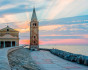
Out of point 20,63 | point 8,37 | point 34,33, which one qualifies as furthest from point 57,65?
point 34,33

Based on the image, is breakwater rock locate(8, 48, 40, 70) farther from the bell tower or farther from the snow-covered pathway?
the bell tower

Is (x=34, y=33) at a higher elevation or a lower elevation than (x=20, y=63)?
higher

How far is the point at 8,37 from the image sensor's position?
50.9m

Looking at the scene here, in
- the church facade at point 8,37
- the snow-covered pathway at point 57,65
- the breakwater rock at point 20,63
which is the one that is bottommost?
the snow-covered pathway at point 57,65

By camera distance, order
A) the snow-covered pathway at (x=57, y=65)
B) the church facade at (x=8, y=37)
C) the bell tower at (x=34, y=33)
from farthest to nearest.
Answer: the bell tower at (x=34, y=33) < the church facade at (x=8, y=37) < the snow-covered pathway at (x=57, y=65)

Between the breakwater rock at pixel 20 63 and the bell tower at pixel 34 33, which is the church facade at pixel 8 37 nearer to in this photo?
the bell tower at pixel 34 33

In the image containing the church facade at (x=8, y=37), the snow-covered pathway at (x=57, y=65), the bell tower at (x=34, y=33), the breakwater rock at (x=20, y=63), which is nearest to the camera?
the breakwater rock at (x=20, y=63)

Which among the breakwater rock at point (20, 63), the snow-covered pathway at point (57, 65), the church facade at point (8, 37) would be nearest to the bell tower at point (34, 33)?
the church facade at point (8, 37)

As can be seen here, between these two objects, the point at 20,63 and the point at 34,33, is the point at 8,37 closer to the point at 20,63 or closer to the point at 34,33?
the point at 34,33

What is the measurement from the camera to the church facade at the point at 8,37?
50875 millimetres

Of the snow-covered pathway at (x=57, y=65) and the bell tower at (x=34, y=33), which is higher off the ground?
the bell tower at (x=34, y=33)

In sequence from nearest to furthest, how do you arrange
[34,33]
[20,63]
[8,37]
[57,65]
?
[20,63] → [57,65] → [8,37] → [34,33]

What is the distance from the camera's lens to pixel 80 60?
23.6 m

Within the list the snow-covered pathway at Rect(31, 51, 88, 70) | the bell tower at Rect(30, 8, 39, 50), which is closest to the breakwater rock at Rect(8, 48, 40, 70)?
the snow-covered pathway at Rect(31, 51, 88, 70)
